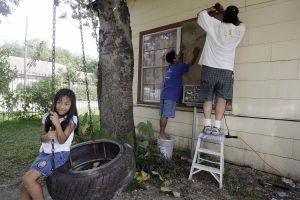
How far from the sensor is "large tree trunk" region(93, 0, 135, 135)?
16.2 ft

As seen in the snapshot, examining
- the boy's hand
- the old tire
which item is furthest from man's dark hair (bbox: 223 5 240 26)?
the old tire

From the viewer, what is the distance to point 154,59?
7133 mm

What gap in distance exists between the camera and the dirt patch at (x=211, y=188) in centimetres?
389

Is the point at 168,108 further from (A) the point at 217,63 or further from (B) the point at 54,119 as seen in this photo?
(B) the point at 54,119

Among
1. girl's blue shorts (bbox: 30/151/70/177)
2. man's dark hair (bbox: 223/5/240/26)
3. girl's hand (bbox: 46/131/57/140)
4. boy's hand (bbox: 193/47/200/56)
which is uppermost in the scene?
man's dark hair (bbox: 223/5/240/26)

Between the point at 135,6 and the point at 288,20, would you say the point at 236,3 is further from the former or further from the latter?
the point at 135,6

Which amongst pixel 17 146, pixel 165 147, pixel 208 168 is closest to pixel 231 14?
pixel 208 168

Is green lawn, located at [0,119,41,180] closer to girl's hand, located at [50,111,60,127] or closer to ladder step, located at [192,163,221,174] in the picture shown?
girl's hand, located at [50,111,60,127]

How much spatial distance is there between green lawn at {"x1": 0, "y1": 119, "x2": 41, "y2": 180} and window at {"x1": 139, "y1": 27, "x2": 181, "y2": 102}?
111 inches

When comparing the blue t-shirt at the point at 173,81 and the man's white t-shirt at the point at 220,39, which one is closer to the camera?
the man's white t-shirt at the point at 220,39

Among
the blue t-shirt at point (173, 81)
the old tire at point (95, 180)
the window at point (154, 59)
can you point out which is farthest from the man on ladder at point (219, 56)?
the window at point (154, 59)

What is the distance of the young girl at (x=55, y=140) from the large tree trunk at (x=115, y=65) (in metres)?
1.83

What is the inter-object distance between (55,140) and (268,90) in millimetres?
3373

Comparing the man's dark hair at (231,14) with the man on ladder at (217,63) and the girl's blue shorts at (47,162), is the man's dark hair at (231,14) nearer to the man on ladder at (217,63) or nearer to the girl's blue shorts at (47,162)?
the man on ladder at (217,63)
